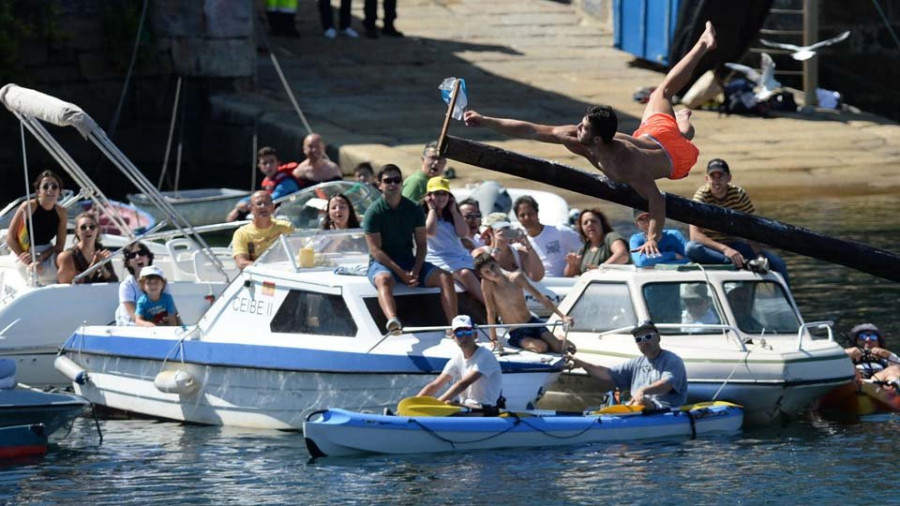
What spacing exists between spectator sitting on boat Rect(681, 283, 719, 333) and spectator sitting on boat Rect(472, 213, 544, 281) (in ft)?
4.80

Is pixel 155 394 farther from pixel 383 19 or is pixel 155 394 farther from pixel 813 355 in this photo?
pixel 383 19

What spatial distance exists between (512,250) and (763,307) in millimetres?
2188

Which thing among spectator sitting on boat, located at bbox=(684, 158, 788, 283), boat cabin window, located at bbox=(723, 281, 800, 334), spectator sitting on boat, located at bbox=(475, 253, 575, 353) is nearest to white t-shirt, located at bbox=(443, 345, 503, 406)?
spectator sitting on boat, located at bbox=(475, 253, 575, 353)

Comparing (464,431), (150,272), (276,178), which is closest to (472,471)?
(464,431)

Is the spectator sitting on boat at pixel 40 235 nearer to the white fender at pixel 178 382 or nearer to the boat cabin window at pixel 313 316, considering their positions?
the white fender at pixel 178 382

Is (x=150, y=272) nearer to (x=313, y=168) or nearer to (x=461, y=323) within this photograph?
(x=461, y=323)

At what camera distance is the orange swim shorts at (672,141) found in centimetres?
1080

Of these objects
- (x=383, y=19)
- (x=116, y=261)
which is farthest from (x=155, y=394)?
(x=383, y=19)

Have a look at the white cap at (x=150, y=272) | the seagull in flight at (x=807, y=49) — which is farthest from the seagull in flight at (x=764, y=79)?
the white cap at (x=150, y=272)

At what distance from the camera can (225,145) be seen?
31.3 m

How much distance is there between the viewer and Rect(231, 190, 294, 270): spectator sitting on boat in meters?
16.6

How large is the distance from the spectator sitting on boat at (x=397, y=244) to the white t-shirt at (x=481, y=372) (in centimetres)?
88

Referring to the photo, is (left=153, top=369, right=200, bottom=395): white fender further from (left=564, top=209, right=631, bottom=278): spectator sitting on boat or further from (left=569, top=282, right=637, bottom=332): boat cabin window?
(left=564, top=209, right=631, bottom=278): spectator sitting on boat

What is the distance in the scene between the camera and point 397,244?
14438mm
